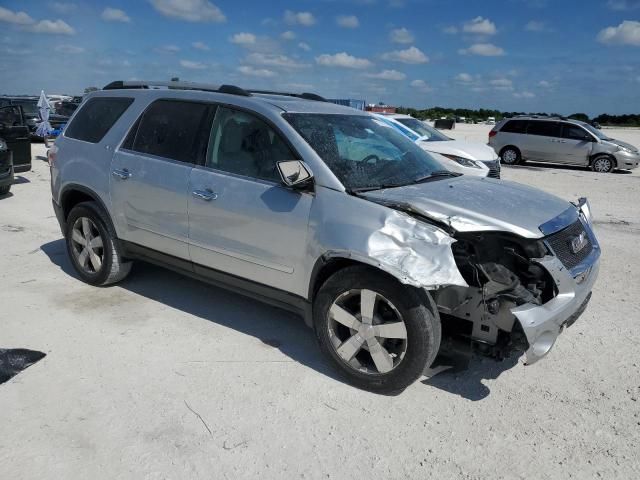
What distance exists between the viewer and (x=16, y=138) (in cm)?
1030

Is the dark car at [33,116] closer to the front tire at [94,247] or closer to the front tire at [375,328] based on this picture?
the front tire at [94,247]

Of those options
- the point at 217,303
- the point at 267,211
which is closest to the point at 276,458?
the point at 267,211

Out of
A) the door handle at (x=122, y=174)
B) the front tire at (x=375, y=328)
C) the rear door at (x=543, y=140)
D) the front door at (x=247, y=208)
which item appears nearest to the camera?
the front tire at (x=375, y=328)

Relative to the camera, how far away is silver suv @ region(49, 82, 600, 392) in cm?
324

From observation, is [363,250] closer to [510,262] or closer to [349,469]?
[510,262]

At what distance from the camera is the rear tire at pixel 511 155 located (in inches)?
721

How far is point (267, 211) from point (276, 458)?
160 cm

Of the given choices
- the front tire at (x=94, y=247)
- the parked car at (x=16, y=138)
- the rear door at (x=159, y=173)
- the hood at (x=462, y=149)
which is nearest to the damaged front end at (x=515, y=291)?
the rear door at (x=159, y=173)

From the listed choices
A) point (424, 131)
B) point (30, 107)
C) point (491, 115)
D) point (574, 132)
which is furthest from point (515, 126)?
point (491, 115)

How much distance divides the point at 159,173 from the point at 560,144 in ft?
53.0

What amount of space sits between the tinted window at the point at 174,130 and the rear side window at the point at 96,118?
16.8 inches

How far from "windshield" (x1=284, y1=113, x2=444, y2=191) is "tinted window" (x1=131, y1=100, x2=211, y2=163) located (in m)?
0.79

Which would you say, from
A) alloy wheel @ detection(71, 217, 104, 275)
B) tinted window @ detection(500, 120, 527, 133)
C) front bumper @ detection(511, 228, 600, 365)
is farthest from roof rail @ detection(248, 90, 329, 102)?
tinted window @ detection(500, 120, 527, 133)

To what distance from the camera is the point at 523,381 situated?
369 cm
